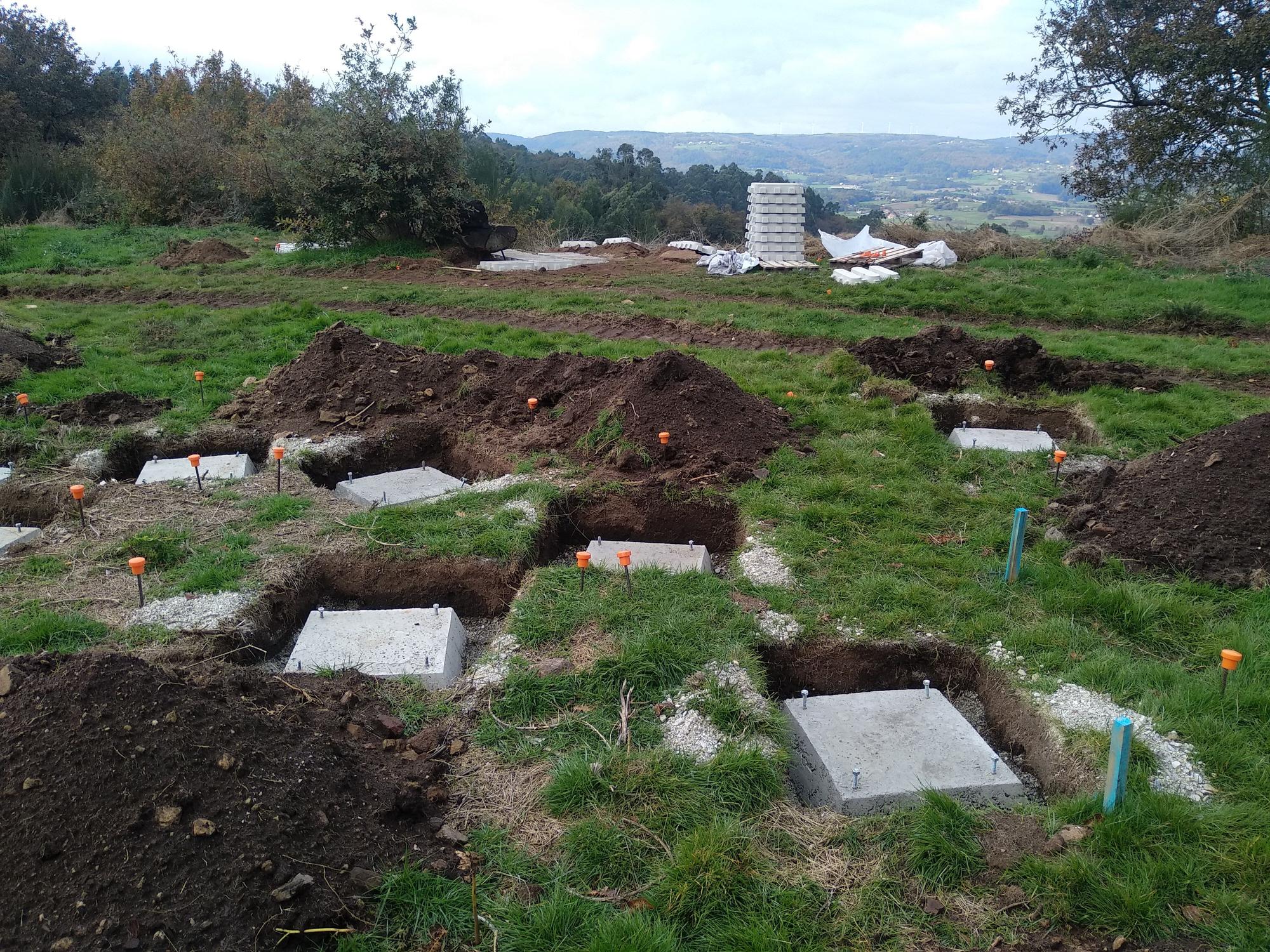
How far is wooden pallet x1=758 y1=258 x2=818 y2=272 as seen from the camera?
50.9ft

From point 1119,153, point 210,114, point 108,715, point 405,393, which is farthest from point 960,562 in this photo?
point 210,114

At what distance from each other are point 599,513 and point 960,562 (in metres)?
2.34

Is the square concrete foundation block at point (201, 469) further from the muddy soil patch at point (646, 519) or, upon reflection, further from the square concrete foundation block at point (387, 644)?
the muddy soil patch at point (646, 519)

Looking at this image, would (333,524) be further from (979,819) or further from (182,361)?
(182,361)

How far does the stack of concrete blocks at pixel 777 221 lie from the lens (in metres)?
16.3

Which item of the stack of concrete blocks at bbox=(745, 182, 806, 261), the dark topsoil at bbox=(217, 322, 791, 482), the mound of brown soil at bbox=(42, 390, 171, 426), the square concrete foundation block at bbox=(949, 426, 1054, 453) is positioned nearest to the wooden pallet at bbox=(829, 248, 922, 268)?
the stack of concrete blocks at bbox=(745, 182, 806, 261)

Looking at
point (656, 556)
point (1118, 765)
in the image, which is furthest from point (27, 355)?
point (1118, 765)

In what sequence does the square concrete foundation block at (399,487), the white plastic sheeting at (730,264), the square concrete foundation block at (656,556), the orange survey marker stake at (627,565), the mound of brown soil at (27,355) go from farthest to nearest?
1. the white plastic sheeting at (730,264)
2. the mound of brown soil at (27,355)
3. the square concrete foundation block at (399,487)
4. the square concrete foundation block at (656,556)
5. the orange survey marker stake at (627,565)

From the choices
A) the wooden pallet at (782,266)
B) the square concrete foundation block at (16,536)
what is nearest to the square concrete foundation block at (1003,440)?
the square concrete foundation block at (16,536)

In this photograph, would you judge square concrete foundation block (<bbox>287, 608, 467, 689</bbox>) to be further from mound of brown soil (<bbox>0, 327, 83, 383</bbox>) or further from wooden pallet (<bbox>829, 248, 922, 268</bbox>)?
wooden pallet (<bbox>829, 248, 922, 268</bbox>)

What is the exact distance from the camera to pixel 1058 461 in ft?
19.0

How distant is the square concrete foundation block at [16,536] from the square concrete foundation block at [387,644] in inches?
81.4

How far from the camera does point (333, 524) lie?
213 inches

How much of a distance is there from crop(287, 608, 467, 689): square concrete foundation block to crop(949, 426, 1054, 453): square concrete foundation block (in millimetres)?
4379
